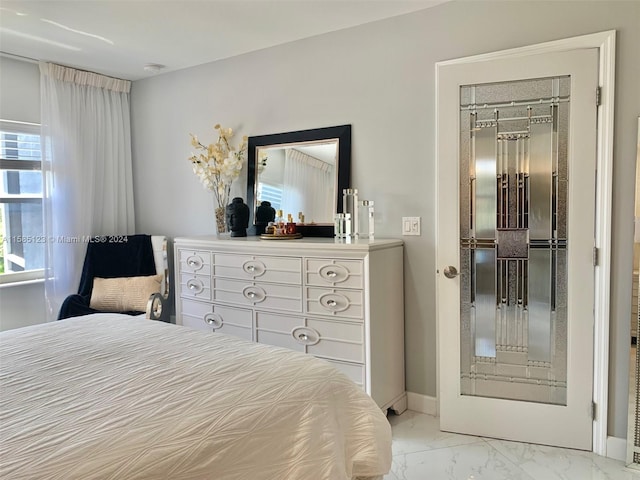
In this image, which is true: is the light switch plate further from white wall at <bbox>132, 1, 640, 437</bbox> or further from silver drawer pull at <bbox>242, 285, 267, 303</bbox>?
silver drawer pull at <bbox>242, 285, 267, 303</bbox>

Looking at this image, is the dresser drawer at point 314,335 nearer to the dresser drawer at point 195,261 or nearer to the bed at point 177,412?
the dresser drawer at point 195,261

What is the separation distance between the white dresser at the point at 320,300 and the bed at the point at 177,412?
920 millimetres

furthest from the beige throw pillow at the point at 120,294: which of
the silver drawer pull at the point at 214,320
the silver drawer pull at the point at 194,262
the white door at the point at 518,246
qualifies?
the white door at the point at 518,246

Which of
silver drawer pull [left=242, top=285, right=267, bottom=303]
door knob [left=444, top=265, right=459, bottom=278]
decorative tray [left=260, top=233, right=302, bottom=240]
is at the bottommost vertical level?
silver drawer pull [left=242, top=285, right=267, bottom=303]

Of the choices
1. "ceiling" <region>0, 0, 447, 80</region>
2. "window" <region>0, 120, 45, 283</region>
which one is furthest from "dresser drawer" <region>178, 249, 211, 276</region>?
"ceiling" <region>0, 0, 447, 80</region>

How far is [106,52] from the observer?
3.38m

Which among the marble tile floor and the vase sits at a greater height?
the vase

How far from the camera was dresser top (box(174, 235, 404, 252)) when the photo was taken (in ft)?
8.00

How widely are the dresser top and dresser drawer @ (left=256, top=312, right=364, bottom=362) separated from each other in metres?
0.43

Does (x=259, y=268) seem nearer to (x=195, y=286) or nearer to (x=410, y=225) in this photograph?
(x=195, y=286)

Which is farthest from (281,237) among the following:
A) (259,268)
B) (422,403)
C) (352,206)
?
(422,403)

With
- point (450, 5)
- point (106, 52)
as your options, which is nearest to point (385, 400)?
point (450, 5)

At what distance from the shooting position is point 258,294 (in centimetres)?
Answer: 281

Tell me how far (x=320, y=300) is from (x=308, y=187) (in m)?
0.95
